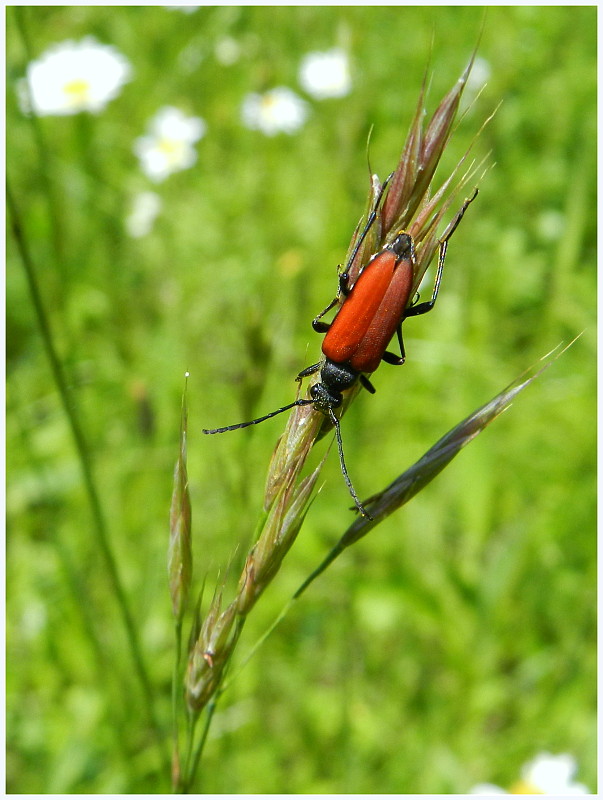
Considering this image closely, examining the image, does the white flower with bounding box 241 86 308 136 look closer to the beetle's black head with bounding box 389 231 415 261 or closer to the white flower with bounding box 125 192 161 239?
the white flower with bounding box 125 192 161 239

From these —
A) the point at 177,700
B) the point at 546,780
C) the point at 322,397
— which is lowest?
the point at 546,780

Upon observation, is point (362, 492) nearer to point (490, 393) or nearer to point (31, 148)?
point (490, 393)

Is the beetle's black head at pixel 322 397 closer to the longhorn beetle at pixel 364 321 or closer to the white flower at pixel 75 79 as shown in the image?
the longhorn beetle at pixel 364 321

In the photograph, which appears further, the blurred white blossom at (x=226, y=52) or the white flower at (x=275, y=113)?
the blurred white blossom at (x=226, y=52)

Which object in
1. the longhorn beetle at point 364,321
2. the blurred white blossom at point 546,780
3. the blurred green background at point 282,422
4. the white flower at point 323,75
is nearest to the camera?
the longhorn beetle at point 364,321

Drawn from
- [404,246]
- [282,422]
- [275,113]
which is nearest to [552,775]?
[282,422]

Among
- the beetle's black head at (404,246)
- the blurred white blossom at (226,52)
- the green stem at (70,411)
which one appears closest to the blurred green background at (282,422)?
the blurred white blossom at (226,52)

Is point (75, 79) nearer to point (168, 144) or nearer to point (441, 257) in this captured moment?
point (168, 144)

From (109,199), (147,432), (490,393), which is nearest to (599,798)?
(490,393)
